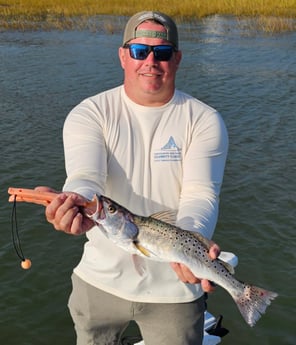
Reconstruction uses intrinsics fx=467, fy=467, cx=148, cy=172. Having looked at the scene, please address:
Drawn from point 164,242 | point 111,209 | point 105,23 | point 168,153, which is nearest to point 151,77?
point 168,153

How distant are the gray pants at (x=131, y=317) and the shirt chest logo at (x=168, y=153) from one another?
1.26 meters

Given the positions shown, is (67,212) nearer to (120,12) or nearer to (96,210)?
(96,210)

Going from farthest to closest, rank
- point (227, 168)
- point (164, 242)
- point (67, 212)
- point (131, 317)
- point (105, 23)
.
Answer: point (105, 23) < point (227, 168) < point (131, 317) < point (164, 242) < point (67, 212)

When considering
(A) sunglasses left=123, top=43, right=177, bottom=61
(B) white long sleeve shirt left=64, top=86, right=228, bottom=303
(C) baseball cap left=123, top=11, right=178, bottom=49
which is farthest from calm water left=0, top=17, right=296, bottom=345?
(C) baseball cap left=123, top=11, right=178, bottom=49

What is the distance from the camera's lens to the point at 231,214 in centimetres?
982

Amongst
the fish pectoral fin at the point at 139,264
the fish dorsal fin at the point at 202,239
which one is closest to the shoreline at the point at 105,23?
the fish pectoral fin at the point at 139,264

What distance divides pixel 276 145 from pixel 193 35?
771 inches

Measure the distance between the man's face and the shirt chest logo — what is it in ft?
1.32

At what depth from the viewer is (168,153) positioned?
13.1ft

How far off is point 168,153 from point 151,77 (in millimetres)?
678

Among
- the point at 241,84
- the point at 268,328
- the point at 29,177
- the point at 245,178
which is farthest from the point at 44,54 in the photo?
the point at 268,328

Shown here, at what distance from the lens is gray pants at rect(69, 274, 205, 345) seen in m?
4.09

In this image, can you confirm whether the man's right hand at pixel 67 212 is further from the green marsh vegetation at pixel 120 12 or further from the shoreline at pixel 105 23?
the green marsh vegetation at pixel 120 12

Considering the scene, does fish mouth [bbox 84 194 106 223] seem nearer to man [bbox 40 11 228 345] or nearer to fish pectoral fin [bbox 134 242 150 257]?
fish pectoral fin [bbox 134 242 150 257]
